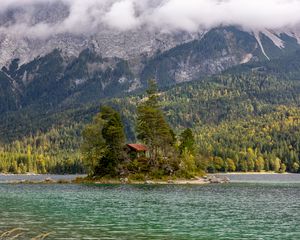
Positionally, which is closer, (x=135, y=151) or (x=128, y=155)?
(x=128, y=155)

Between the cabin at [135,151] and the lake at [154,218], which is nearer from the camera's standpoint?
the lake at [154,218]

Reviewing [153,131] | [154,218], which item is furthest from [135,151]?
[154,218]

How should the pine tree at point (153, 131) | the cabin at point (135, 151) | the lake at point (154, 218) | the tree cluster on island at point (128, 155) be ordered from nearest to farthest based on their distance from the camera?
the lake at point (154, 218) < the tree cluster on island at point (128, 155) < the pine tree at point (153, 131) < the cabin at point (135, 151)

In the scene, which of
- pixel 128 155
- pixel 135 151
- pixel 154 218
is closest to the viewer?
pixel 154 218

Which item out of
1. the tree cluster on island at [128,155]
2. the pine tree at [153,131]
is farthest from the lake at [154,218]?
the pine tree at [153,131]

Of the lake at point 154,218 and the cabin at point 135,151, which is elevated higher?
the cabin at point 135,151

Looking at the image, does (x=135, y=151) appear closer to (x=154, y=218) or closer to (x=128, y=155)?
(x=128, y=155)

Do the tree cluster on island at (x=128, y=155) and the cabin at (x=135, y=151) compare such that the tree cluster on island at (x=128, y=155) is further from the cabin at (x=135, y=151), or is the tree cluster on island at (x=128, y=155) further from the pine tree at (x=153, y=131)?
the cabin at (x=135, y=151)

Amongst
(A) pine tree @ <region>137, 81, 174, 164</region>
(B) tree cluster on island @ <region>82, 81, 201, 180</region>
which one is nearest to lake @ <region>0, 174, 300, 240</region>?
(B) tree cluster on island @ <region>82, 81, 201, 180</region>

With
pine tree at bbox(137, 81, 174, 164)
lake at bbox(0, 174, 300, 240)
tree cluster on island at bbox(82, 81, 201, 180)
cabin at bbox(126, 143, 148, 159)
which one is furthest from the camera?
cabin at bbox(126, 143, 148, 159)

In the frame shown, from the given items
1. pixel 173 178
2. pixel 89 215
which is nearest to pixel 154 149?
pixel 173 178

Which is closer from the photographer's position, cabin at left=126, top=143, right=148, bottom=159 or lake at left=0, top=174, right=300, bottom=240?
lake at left=0, top=174, right=300, bottom=240

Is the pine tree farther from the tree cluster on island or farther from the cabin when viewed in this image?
the cabin

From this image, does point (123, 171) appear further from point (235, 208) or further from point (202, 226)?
point (202, 226)
